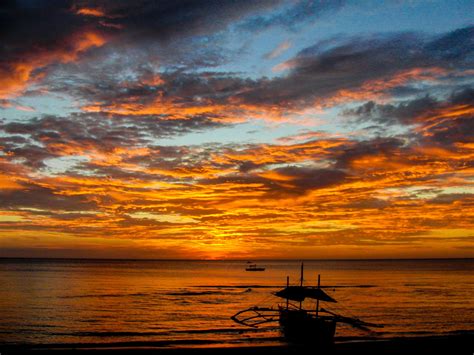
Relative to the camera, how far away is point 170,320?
5750 centimetres

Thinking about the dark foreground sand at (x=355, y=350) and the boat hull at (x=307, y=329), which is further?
the boat hull at (x=307, y=329)

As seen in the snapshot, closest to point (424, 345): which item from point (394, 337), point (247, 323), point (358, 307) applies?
point (394, 337)

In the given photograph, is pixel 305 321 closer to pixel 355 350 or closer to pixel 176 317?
pixel 355 350

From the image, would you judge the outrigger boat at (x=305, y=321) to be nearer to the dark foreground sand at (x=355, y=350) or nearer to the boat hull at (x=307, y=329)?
the boat hull at (x=307, y=329)

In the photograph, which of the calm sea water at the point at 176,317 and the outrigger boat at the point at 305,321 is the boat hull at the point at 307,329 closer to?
the outrigger boat at the point at 305,321

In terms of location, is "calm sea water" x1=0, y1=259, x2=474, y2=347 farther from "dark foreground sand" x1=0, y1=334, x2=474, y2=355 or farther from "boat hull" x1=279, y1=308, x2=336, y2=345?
"dark foreground sand" x1=0, y1=334, x2=474, y2=355

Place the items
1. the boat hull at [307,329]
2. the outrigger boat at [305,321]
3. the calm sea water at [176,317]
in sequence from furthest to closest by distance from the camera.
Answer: the calm sea water at [176,317] < the outrigger boat at [305,321] < the boat hull at [307,329]

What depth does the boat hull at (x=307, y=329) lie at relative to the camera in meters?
43.1

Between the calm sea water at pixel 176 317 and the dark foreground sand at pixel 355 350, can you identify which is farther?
the calm sea water at pixel 176 317

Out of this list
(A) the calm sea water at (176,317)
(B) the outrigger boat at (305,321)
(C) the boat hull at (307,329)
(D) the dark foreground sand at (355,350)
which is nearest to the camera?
(D) the dark foreground sand at (355,350)

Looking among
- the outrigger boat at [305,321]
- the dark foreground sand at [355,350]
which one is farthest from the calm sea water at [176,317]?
the dark foreground sand at [355,350]

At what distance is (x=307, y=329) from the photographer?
4491 cm

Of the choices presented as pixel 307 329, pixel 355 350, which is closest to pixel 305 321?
pixel 307 329

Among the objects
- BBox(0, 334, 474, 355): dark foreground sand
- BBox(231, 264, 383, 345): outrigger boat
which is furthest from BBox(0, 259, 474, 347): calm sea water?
BBox(0, 334, 474, 355): dark foreground sand
